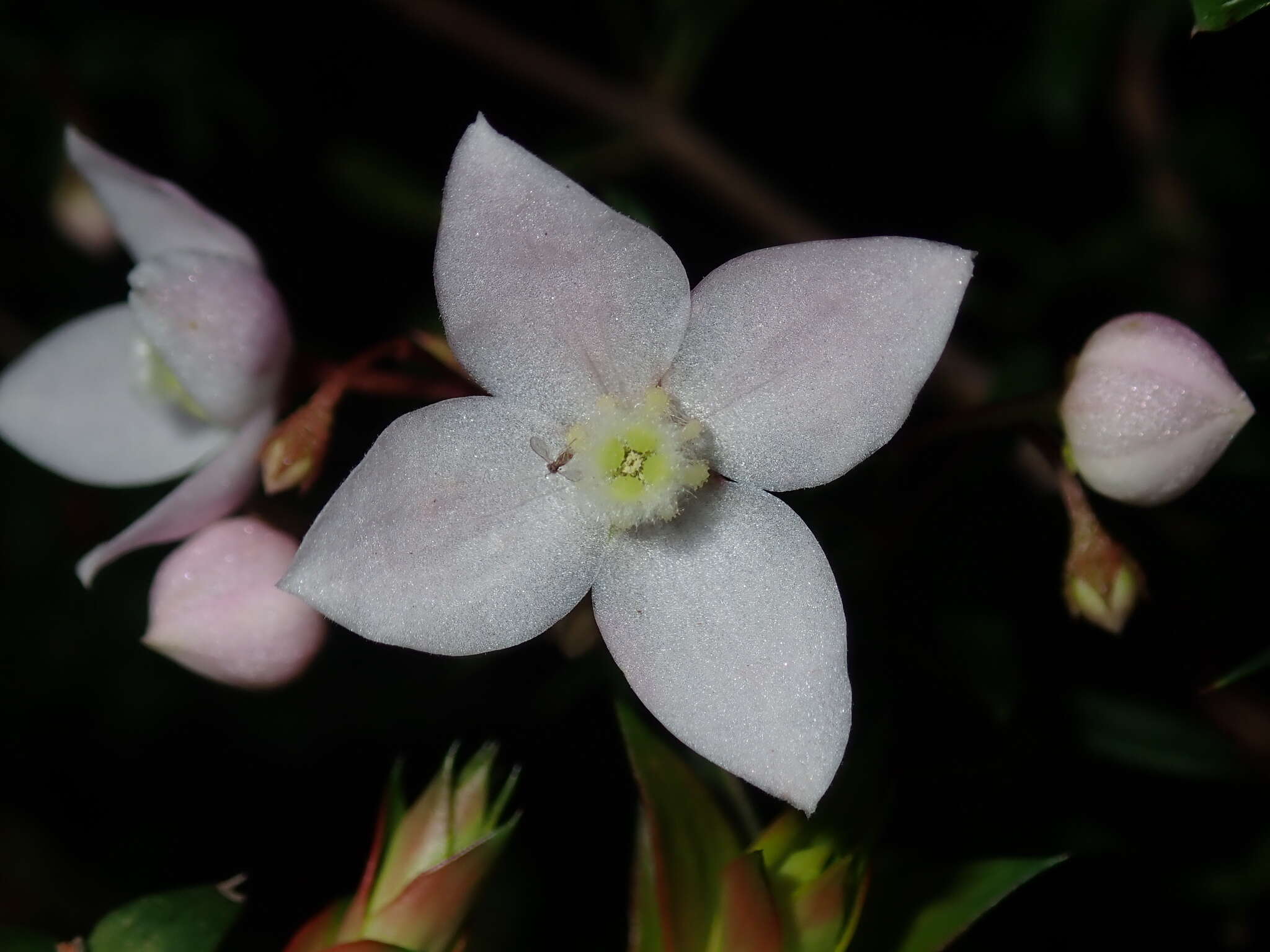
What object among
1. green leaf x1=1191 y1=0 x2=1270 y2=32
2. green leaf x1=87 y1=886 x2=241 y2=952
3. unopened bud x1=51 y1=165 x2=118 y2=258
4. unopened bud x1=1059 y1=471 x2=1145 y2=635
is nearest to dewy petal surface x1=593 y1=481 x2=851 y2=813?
unopened bud x1=1059 y1=471 x2=1145 y2=635

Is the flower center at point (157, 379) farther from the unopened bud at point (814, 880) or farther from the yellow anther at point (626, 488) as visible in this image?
the unopened bud at point (814, 880)

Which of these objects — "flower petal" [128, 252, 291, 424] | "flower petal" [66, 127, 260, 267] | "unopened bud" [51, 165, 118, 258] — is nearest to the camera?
"flower petal" [128, 252, 291, 424]

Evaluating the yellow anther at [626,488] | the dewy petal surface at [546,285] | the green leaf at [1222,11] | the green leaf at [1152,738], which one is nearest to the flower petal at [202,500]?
the dewy petal surface at [546,285]

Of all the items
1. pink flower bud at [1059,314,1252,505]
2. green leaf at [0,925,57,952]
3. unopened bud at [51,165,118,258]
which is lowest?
green leaf at [0,925,57,952]

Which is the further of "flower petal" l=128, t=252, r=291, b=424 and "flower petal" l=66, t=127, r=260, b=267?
"flower petal" l=66, t=127, r=260, b=267

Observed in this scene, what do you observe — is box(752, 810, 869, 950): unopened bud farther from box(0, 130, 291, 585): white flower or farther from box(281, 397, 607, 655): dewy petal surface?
box(0, 130, 291, 585): white flower

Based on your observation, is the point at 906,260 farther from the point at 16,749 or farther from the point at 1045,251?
the point at 16,749
